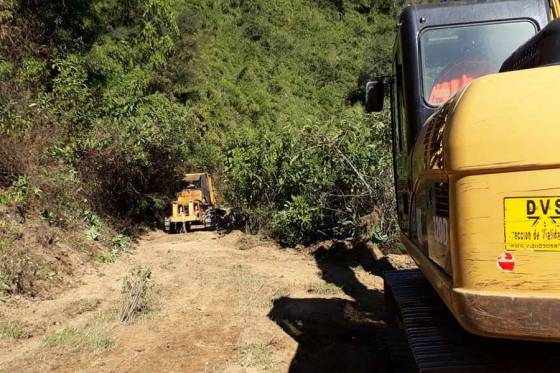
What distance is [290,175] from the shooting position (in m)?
10.6

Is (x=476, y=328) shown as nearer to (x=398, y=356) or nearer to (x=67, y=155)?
(x=398, y=356)

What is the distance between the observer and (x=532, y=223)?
1774 mm

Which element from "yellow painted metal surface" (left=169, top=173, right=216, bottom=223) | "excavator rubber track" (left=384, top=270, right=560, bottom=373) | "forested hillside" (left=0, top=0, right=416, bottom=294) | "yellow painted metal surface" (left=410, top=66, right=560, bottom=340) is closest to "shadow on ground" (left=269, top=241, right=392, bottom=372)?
"excavator rubber track" (left=384, top=270, right=560, bottom=373)

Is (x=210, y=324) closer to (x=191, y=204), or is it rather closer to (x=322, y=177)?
(x=322, y=177)

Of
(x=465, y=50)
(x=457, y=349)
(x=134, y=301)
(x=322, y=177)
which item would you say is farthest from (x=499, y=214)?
(x=322, y=177)

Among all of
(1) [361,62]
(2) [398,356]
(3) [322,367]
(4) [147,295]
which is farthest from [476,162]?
(1) [361,62]

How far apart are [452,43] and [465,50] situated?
10cm

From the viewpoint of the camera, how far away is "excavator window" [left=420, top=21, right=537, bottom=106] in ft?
11.6

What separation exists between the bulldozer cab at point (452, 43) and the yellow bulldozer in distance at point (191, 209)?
9340 millimetres

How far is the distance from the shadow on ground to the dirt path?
1cm

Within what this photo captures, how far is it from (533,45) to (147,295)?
538 cm

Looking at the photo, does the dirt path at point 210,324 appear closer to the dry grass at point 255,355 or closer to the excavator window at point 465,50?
the dry grass at point 255,355

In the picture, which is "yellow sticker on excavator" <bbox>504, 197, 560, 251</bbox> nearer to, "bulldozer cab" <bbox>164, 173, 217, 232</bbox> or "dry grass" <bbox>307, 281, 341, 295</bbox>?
"dry grass" <bbox>307, 281, 341, 295</bbox>

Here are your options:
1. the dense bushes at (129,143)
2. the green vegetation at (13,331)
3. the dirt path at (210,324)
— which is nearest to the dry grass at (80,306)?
the dirt path at (210,324)
